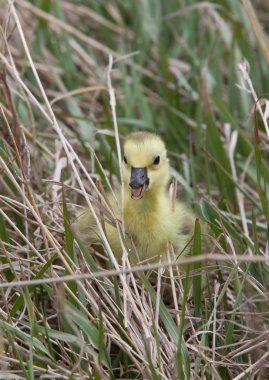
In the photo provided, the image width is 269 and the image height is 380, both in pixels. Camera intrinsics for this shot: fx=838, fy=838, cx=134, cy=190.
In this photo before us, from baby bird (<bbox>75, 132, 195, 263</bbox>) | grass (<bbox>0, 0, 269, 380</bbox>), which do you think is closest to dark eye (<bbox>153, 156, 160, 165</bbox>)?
baby bird (<bbox>75, 132, 195, 263</bbox>)

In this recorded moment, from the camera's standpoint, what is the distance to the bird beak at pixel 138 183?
2.39 m

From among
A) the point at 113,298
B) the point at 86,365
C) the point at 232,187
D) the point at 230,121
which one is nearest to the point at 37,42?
the point at 230,121

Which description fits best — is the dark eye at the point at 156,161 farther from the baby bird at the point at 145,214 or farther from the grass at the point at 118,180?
the grass at the point at 118,180

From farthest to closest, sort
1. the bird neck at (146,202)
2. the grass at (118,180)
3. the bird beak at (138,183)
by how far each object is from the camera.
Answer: the bird neck at (146,202) → the bird beak at (138,183) → the grass at (118,180)

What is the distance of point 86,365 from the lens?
2.01 meters

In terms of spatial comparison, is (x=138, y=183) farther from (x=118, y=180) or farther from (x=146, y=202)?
(x=118, y=180)

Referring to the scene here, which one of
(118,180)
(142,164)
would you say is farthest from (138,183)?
(118,180)

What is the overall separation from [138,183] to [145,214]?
0.14 m

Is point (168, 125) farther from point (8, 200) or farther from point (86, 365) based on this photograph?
point (86, 365)

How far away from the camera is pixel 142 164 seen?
A: 2.45 metres

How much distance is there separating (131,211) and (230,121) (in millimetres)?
745

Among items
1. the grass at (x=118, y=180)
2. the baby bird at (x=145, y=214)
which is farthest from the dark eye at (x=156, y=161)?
the grass at (x=118, y=180)

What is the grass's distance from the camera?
2.05 m

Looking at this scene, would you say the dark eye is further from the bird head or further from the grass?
the grass
